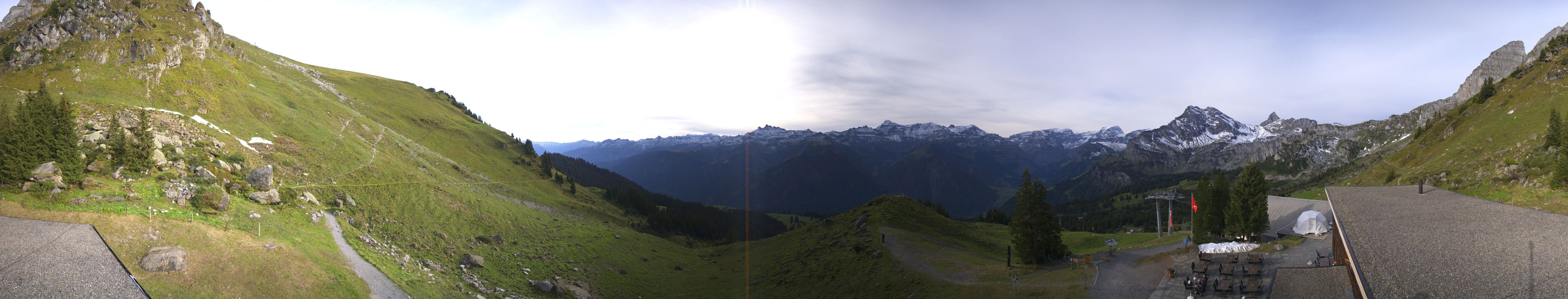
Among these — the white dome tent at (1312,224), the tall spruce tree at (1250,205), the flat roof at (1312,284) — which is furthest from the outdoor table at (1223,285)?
the white dome tent at (1312,224)

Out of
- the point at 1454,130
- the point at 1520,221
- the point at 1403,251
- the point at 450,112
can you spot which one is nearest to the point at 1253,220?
the point at 1520,221

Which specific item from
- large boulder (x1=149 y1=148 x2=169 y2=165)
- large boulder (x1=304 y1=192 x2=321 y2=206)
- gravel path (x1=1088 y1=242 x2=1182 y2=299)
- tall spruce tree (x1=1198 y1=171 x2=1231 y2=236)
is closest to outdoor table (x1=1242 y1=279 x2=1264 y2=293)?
gravel path (x1=1088 y1=242 x2=1182 y2=299)

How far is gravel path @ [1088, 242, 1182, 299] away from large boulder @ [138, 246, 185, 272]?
47.9m

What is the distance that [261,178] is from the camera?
37.2 meters

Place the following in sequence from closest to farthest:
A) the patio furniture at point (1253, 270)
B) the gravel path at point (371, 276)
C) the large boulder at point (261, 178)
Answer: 1. the patio furniture at point (1253, 270)
2. the gravel path at point (371, 276)
3. the large boulder at point (261, 178)

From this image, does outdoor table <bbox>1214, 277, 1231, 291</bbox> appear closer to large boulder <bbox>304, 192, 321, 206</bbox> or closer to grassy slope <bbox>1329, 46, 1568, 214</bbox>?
grassy slope <bbox>1329, 46, 1568, 214</bbox>

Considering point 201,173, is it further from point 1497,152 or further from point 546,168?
point 1497,152

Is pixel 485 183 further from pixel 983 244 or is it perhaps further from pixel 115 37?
pixel 983 244

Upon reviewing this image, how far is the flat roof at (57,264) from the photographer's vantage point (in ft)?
68.5

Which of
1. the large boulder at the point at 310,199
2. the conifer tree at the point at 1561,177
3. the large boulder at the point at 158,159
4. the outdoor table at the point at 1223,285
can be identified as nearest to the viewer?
the outdoor table at the point at 1223,285

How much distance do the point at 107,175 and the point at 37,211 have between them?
17.2ft

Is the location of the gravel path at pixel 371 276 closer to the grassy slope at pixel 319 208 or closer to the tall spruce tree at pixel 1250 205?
the grassy slope at pixel 319 208

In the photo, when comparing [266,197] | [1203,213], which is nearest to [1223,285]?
[1203,213]

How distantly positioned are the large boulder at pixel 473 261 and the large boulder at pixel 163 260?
726 inches
